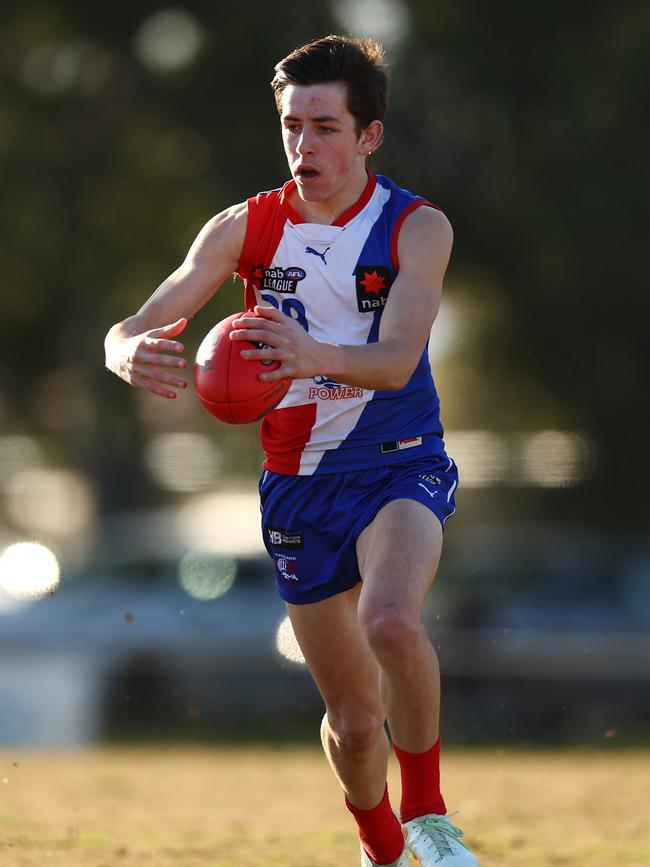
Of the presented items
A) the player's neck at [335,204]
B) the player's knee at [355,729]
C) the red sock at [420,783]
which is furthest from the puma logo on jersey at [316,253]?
the red sock at [420,783]

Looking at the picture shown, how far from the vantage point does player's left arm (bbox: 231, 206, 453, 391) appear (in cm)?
437

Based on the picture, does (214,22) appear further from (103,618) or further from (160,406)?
(160,406)

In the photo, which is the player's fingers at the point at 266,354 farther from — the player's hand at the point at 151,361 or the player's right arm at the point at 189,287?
the player's right arm at the point at 189,287

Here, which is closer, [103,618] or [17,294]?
[103,618]

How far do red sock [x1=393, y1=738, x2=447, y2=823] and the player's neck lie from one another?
188cm

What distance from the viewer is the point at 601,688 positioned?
15391 mm

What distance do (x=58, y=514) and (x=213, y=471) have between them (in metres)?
13.8

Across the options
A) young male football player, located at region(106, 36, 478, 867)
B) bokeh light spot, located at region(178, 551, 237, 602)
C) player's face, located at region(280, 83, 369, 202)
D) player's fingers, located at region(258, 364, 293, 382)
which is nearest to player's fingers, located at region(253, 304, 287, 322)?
player's fingers, located at region(258, 364, 293, 382)

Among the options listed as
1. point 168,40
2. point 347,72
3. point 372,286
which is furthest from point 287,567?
point 168,40

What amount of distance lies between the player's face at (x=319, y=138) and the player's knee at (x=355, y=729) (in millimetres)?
1825

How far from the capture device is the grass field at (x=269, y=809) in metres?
6.81

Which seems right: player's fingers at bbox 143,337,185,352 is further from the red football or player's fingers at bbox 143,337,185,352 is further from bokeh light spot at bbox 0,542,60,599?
bokeh light spot at bbox 0,542,60,599

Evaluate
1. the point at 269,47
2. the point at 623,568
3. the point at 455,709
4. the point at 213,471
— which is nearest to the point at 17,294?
the point at 213,471

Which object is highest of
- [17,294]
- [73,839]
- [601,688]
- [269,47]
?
[269,47]
